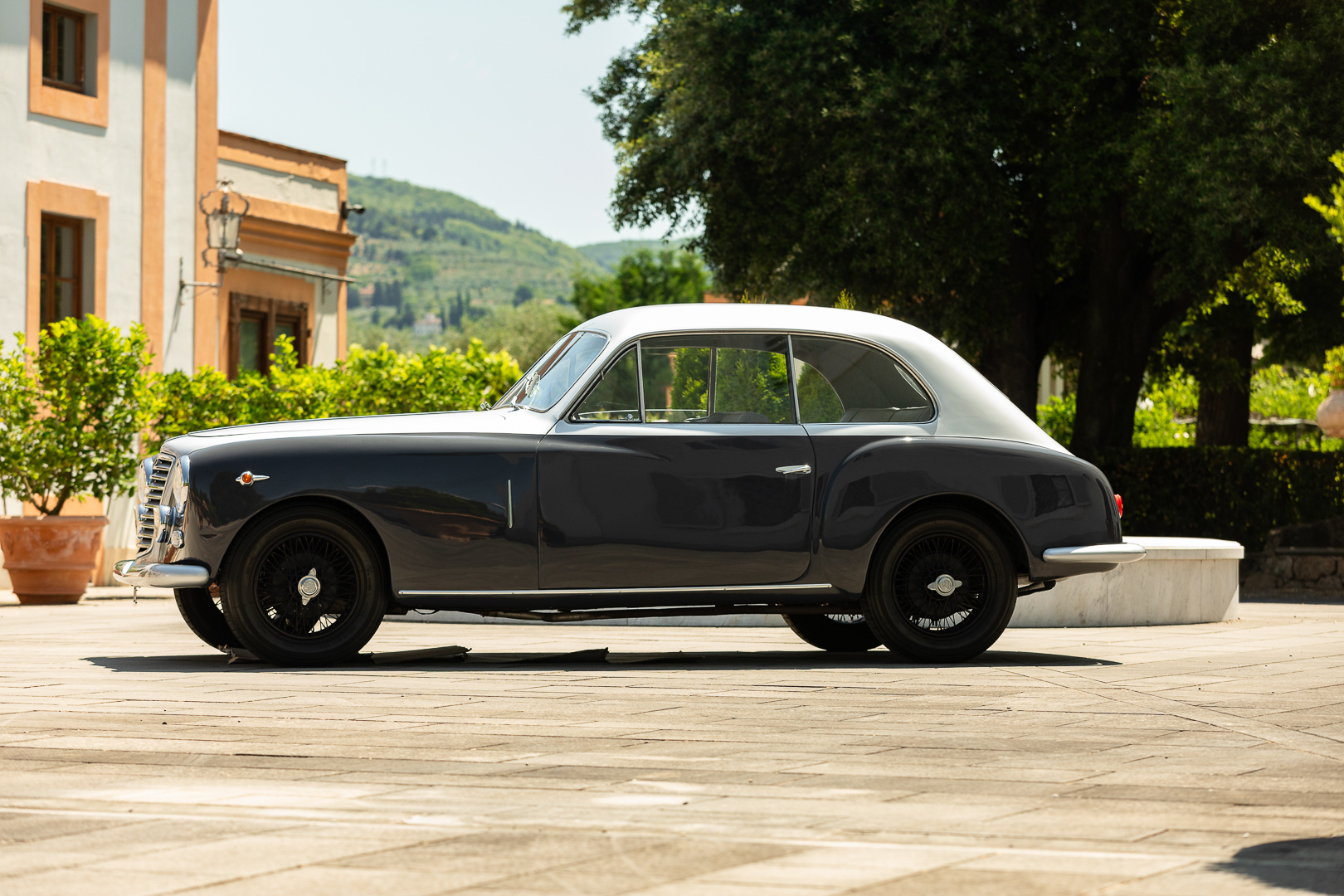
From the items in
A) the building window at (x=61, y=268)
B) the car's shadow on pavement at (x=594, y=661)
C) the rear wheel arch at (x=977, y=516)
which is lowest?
the car's shadow on pavement at (x=594, y=661)

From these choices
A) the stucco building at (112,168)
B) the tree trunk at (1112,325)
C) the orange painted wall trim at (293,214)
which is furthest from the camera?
the orange painted wall trim at (293,214)

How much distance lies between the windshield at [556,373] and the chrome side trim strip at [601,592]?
3.08 feet

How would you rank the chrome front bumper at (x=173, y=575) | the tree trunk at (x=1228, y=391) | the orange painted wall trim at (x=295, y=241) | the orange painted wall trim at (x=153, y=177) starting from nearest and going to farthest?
the chrome front bumper at (x=173, y=575) < the orange painted wall trim at (x=153, y=177) < the tree trunk at (x=1228, y=391) < the orange painted wall trim at (x=295, y=241)

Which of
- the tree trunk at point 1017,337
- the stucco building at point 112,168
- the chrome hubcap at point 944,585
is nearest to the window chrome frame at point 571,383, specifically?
the chrome hubcap at point 944,585

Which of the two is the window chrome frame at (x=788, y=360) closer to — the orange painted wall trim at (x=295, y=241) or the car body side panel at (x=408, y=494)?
the car body side panel at (x=408, y=494)

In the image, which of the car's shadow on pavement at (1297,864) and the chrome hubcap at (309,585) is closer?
the car's shadow on pavement at (1297,864)

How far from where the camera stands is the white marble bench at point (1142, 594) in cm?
1183

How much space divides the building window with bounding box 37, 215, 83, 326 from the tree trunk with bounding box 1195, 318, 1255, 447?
15210mm

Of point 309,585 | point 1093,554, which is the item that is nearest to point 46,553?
point 309,585

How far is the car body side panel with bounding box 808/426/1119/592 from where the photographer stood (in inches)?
330

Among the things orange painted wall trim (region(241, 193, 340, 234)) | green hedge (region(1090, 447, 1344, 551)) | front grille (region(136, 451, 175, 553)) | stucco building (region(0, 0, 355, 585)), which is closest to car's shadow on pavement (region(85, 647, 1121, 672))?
front grille (region(136, 451, 175, 553))

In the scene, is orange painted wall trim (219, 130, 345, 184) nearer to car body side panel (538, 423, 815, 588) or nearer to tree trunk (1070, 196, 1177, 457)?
tree trunk (1070, 196, 1177, 457)

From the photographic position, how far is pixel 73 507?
61.2ft

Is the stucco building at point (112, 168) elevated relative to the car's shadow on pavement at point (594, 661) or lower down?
elevated
